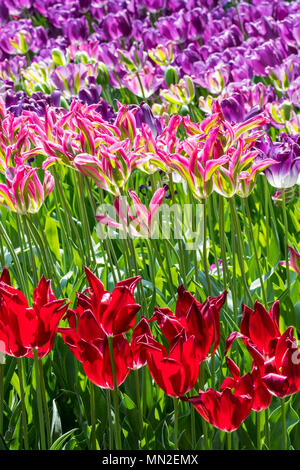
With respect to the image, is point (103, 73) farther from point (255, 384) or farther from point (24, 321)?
point (255, 384)

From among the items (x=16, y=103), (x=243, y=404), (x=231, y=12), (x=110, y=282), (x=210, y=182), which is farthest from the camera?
(x=231, y=12)

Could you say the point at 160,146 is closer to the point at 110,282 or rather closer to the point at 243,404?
the point at 110,282

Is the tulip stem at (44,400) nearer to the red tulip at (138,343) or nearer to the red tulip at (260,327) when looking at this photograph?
the red tulip at (138,343)

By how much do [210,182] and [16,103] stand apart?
1.07 m

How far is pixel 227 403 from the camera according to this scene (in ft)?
3.40

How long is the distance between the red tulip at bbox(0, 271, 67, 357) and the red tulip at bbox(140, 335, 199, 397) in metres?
0.15

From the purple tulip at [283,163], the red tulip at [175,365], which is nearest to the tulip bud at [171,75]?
the purple tulip at [283,163]

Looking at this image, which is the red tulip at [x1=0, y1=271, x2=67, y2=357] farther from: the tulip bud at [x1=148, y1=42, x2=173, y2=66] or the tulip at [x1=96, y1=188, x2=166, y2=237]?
the tulip bud at [x1=148, y1=42, x2=173, y2=66]

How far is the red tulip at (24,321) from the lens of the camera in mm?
1114

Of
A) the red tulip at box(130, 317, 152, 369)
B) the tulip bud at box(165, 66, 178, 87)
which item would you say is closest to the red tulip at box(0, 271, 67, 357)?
the red tulip at box(130, 317, 152, 369)

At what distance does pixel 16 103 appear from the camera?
225cm

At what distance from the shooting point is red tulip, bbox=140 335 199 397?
107 centimetres

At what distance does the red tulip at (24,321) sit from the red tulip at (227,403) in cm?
25

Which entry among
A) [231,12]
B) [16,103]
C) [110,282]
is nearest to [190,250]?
[110,282]
